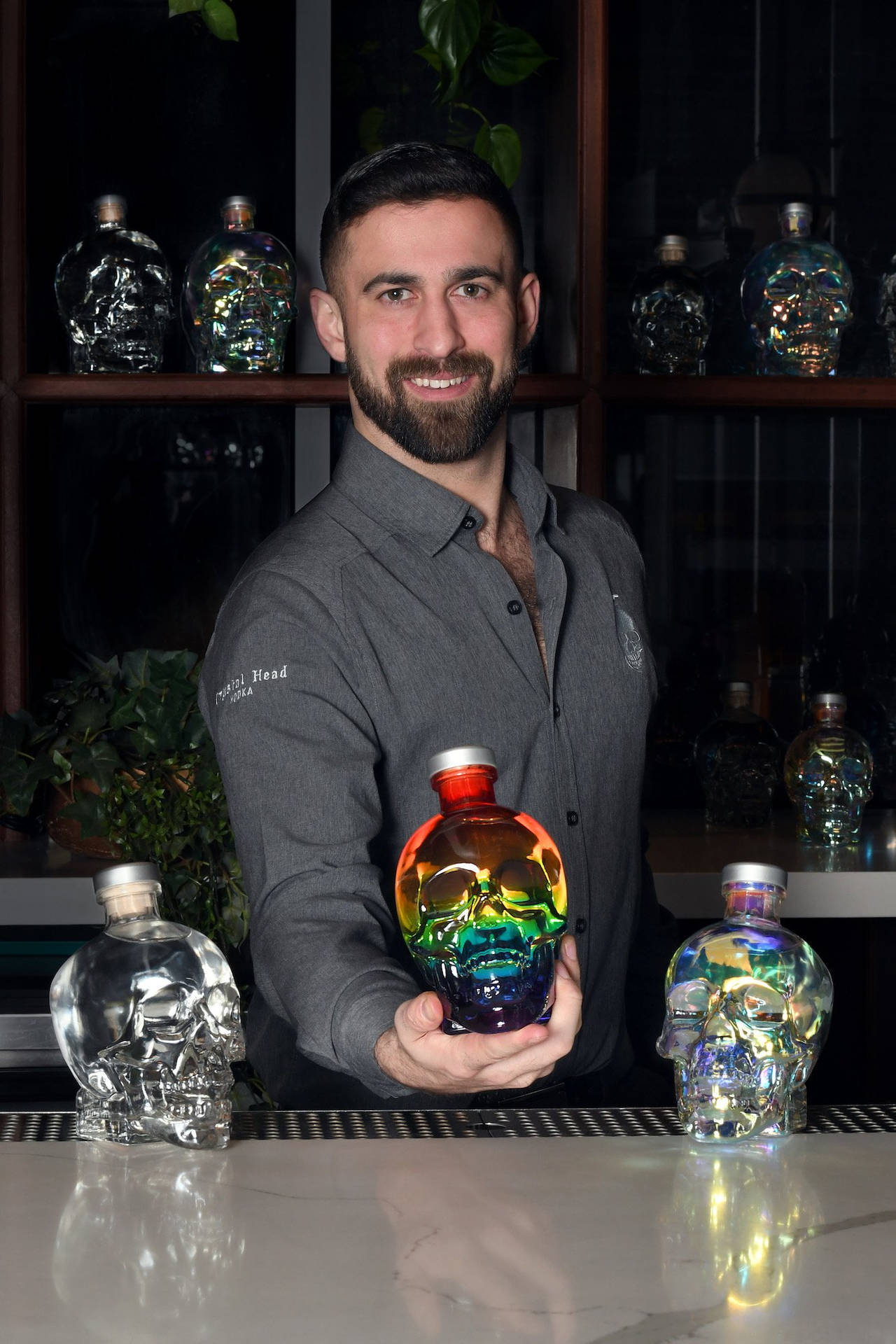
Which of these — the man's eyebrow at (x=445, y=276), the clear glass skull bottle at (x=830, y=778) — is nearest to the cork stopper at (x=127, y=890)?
the man's eyebrow at (x=445, y=276)

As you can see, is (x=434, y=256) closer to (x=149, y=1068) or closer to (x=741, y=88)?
(x=149, y=1068)

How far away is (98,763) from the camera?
6.77 feet

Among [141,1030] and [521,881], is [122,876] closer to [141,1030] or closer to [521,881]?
[141,1030]

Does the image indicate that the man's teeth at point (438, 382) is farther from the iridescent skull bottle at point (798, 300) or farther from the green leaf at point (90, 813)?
the iridescent skull bottle at point (798, 300)

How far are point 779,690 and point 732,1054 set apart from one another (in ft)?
5.81

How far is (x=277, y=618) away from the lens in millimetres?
1355

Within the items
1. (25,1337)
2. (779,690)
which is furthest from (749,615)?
(25,1337)

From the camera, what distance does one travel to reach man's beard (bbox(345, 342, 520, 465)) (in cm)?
147

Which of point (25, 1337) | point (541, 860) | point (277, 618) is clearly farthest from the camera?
point (277, 618)

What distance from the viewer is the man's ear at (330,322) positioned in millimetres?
1530

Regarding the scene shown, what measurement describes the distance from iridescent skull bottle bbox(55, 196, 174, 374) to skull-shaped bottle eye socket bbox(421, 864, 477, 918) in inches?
62.7

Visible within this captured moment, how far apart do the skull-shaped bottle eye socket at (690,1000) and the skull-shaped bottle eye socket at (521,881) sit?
0.18 m

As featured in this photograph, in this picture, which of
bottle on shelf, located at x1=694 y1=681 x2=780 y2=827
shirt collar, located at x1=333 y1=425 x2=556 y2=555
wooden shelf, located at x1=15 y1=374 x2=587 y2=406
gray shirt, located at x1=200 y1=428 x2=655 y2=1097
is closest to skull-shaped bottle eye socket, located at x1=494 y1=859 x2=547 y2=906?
gray shirt, located at x1=200 y1=428 x2=655 y2=1097

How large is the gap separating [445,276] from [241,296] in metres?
0.88
